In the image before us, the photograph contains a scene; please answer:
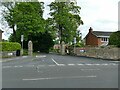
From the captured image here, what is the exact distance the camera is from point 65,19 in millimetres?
79500

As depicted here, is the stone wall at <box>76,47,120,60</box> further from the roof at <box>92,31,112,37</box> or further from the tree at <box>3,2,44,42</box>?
the roof at <box>92,31,112,37</box>

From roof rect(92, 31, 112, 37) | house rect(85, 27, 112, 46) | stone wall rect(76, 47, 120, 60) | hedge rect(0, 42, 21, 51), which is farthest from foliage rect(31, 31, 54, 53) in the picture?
hedge rect(0, 42, 21, 51)

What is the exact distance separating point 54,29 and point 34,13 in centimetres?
1152

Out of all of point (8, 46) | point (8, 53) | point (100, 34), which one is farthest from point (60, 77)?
point (100, 34)

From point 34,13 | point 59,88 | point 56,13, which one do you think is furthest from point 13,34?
point 59,88

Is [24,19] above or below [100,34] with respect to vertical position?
above

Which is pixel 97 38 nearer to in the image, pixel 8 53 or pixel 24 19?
pixel 24 19

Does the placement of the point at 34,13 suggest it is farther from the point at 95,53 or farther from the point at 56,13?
the point at 95,53

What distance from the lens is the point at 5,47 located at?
45625 mm

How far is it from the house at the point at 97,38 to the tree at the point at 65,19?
1543cm

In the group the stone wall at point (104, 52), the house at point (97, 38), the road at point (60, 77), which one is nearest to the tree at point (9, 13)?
the stone wall at point (104, 52)

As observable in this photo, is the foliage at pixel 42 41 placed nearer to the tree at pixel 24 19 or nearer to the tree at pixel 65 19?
the tree at pixel 65 19

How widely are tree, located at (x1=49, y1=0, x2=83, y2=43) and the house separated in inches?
608

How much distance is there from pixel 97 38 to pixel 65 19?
22.0m
